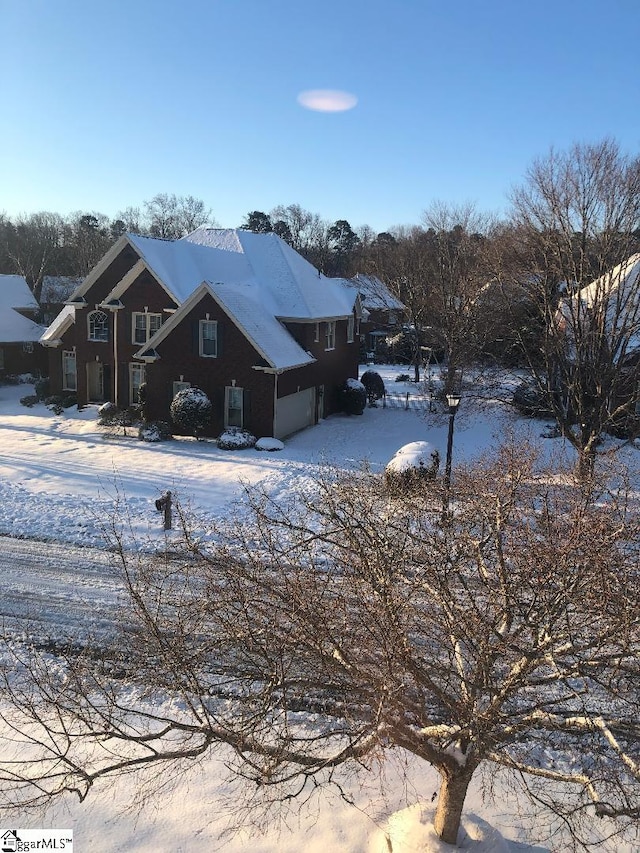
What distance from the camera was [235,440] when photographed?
24188 mm

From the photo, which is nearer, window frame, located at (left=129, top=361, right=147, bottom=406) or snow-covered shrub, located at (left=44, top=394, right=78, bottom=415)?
window frame, located at (left=129, top=361, right=147, bottom=406)

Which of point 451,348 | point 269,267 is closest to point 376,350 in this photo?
point 451,348

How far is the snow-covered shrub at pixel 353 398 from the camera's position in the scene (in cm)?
3147

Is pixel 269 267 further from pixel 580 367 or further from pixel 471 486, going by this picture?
pixel 471 486

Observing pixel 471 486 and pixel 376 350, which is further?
pixel 376 350

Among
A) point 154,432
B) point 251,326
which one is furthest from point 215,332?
point 154,432

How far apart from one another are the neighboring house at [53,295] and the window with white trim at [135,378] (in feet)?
73.3

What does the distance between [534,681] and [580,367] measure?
15.1 metres

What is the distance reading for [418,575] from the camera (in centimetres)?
620

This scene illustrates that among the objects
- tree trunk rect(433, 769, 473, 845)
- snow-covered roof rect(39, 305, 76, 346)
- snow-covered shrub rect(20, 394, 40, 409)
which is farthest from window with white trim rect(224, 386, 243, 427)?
tree trunk rect(433, 769, 473, 845)

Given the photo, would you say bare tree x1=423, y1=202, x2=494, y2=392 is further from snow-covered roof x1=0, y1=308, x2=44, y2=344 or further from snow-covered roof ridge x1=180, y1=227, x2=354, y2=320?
snow-covered roof x1=0, y1=308, x2=44, y2=344

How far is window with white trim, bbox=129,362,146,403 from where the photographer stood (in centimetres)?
2936

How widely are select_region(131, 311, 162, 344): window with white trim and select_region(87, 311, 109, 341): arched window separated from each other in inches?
97.2

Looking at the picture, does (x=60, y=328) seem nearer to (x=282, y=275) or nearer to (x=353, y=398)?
(x=282, y=275)
